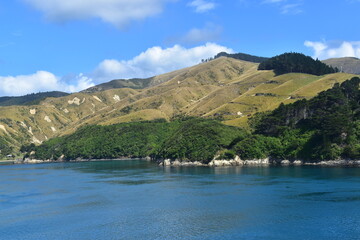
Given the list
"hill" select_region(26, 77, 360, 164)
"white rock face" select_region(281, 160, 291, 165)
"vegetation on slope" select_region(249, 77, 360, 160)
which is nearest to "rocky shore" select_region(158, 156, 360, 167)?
"white rock face" select_region(281, 160, 291, 165)

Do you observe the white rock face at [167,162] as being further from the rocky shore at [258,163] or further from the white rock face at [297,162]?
the white rock face at [297,162]

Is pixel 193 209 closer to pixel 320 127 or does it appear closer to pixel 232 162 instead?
pixel 232 162

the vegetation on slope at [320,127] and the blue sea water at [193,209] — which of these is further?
the vegetation on slope at [320,127]

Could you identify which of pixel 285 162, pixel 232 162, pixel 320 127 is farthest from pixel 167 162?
pixel 320 127

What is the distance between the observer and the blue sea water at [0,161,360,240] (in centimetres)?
6319

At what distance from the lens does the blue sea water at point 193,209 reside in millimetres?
63188

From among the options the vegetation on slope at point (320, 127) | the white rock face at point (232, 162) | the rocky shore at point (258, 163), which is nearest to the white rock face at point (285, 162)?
the rocky shore at point (258, 163)

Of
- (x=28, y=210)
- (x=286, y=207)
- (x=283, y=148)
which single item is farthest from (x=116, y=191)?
(x=283, y=148)

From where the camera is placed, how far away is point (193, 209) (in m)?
79.6

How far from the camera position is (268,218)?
228ft

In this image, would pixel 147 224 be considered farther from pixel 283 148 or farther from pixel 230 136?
pixel 230 136

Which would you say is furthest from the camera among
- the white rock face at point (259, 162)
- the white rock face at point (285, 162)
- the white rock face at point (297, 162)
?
the white rock face at point (259, 162)

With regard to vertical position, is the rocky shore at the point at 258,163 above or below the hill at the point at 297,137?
below

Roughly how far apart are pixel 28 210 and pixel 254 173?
7499cm
